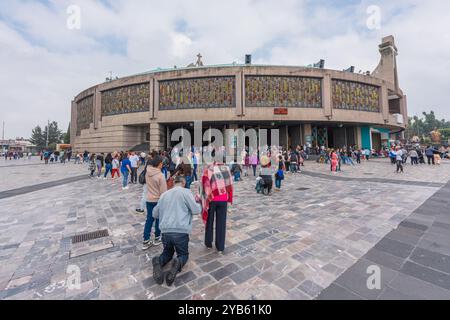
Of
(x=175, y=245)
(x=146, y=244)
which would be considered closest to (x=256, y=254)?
(x=175, y=245)

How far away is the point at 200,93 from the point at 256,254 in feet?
72.0

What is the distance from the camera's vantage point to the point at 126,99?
2464 cm

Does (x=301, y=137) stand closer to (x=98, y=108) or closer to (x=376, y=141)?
(x=376, y=141)

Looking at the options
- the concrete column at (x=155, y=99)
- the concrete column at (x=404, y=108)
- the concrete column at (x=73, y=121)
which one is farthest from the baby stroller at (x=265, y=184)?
the concrete column at (x=404, y=108)

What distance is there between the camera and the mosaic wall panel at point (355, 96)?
77.7 feet

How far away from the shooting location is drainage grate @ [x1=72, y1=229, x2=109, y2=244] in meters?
3.84

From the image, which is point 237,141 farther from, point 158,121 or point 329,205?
point 329,205

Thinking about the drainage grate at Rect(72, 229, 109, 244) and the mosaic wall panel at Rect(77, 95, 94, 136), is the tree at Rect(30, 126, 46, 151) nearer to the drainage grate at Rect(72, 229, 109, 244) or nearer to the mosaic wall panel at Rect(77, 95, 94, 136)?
the mosaic wall panel at Rect(77, 95, 94, 136)

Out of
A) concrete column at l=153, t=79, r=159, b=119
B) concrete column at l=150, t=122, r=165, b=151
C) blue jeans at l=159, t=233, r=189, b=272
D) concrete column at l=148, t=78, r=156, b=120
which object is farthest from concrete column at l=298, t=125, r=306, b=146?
blue jeans at l=159, t=233, r=189, b=272

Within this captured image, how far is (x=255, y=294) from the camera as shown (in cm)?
224

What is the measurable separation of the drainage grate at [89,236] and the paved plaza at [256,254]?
0.13 m

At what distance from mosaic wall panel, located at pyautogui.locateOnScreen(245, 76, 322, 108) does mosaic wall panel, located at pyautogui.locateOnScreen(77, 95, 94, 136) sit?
23325 millimetres

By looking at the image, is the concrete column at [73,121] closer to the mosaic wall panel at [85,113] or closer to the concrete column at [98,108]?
the mosaic wall panel at [85,113]
